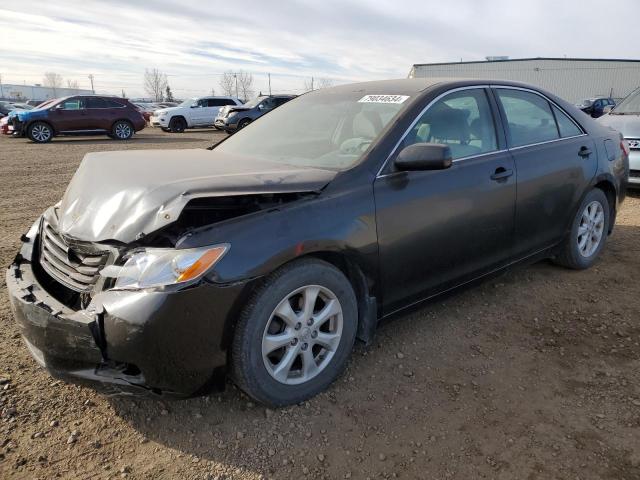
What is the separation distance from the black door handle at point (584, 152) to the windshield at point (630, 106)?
4.77 metres

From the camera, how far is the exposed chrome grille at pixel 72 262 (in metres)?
2.28

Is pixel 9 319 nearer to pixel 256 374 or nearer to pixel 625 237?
pixel 256 374

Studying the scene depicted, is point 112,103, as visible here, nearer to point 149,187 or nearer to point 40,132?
point 40,132

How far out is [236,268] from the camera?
2182 millimetres

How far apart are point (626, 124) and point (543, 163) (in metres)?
4.79

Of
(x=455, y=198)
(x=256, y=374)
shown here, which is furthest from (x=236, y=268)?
(x=455, y=198)

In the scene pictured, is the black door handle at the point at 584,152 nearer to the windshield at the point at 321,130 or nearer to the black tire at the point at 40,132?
the windshield at the point at 321,130

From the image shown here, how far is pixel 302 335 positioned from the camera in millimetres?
2494

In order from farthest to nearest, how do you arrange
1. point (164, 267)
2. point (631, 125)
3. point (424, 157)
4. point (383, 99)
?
1. point (631, 125)
2. point (383, 99)
3. point (424, 157)
4. point (164, 267)

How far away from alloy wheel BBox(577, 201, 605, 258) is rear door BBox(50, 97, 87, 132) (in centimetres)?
1749

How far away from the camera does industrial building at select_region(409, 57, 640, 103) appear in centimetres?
4572

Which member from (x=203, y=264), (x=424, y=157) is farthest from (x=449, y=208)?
(x=203, y=264)

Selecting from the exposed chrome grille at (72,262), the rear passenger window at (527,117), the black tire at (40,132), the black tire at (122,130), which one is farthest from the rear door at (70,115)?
the rear passenger window at (527,117)

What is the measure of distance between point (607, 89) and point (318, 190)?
5291 centimetres
